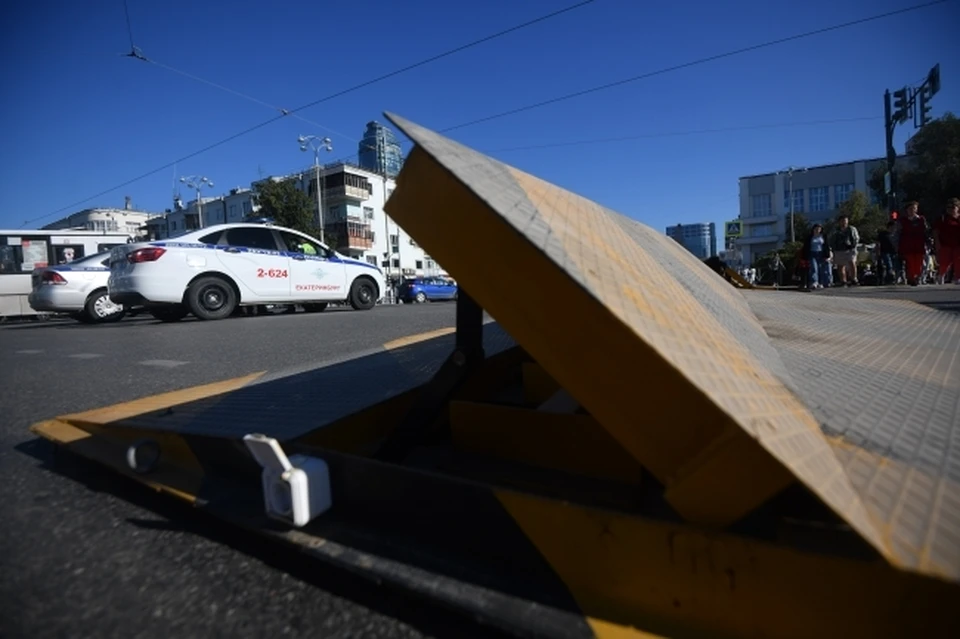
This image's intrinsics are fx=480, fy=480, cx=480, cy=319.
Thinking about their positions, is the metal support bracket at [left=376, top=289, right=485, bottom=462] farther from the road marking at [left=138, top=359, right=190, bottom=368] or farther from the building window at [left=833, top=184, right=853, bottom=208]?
the building window at [left=833, top=184, right=853, bottom=208]

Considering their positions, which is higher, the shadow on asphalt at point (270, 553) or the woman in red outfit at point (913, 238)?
the woman in red outfit at point (913, 238)

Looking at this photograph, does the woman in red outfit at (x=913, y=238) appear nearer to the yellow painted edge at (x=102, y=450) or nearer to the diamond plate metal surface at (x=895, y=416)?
the diamond plate metal surface at (x=895, y=416)

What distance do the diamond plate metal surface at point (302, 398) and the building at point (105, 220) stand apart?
77403 millimetres

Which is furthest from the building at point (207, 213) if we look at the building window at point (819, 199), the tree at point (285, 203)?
the building window at point (819, 199)

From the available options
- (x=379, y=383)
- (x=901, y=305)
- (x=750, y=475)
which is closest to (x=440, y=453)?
(x=379, y=383)

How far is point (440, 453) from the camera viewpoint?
124cm

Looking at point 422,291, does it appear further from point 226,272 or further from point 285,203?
point 226,272

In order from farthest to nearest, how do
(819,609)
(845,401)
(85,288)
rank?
(85,288) → (845,401) → (819,609)

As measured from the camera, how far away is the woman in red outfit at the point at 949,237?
7.61 meters

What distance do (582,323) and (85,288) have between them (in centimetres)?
1126

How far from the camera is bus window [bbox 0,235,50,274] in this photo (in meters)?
14.5

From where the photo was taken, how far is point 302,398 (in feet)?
5.01

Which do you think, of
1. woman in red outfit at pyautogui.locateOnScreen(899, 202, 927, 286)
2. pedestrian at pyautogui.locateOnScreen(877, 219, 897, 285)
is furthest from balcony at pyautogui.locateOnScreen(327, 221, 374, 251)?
woman in red outfit at pyautogui.locateOnScreen(899, 202, 927, 286)

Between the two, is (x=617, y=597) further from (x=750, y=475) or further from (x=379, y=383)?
(x=379, y=383)
